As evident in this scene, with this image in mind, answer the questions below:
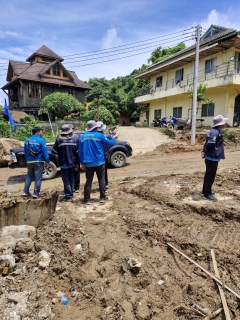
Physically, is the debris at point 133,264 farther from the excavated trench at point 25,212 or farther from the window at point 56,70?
the window at point 56,70

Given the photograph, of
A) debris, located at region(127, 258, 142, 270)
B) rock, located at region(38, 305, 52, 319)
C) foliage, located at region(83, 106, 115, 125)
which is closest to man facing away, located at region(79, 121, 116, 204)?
debris, located at region(127, 258, 142, 270)

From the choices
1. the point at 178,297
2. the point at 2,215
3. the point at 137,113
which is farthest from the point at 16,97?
the point at 178,297

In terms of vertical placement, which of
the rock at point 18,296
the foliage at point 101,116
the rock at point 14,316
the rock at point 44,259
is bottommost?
the rock at point 14,316

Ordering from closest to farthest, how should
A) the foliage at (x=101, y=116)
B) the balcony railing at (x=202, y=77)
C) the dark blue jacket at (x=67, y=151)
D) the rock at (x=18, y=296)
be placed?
the rock at (x=18, y=296) < the dark blue jacket at (x=67, y=151) < the balcony railing at (x=202, y=77) < the foliage at (x=101, y=116)

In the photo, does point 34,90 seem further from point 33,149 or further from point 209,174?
point 209,174

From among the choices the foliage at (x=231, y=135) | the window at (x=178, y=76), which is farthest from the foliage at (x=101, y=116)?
the foliage at (x=231, y=135)

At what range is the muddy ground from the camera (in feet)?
9.34

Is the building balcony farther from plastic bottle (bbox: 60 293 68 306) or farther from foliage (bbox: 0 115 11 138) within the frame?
plastic bottle (bbox: 60 293 68 306)

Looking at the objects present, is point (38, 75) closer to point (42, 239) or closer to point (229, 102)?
point (229, 102)

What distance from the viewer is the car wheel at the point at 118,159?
9.52m

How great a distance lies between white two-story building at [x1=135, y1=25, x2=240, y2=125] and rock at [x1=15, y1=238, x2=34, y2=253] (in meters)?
16.7

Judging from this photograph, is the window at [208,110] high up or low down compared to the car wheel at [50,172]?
up

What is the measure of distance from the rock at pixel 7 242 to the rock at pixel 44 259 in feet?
1.84

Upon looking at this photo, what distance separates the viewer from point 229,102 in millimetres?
18141
